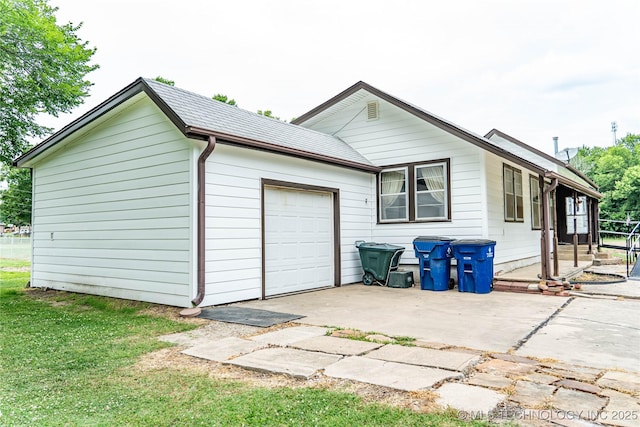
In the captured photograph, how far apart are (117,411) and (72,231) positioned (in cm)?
749

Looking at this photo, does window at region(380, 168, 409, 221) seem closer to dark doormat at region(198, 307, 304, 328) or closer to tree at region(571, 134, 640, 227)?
dark doormat at region(198, 307, 304, 328)

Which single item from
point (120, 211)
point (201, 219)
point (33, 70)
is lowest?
point (201, 219)

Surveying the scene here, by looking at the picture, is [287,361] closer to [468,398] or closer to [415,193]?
[468,398]

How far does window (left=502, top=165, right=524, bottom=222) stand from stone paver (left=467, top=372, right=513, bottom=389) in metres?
8.06

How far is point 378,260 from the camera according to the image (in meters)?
9.70

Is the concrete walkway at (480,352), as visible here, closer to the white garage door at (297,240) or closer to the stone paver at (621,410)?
the stone paver at (621,410)

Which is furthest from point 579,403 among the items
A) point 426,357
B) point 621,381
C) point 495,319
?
point 495,319

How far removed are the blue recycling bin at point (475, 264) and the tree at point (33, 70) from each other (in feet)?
38.3

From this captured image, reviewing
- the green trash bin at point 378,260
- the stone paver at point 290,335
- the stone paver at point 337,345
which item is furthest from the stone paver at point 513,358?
the green trash bin at point 378,260

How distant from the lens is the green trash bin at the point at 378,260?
960 cm

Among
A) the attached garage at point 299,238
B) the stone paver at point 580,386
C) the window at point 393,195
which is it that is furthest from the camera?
the window at point 393,195

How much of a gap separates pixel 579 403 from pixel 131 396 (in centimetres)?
322

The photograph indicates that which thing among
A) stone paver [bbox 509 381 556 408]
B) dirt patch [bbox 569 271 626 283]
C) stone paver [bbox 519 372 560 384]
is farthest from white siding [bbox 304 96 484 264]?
stone paver [bbox 509 381 556 408]

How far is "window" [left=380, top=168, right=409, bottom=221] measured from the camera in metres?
10.6
